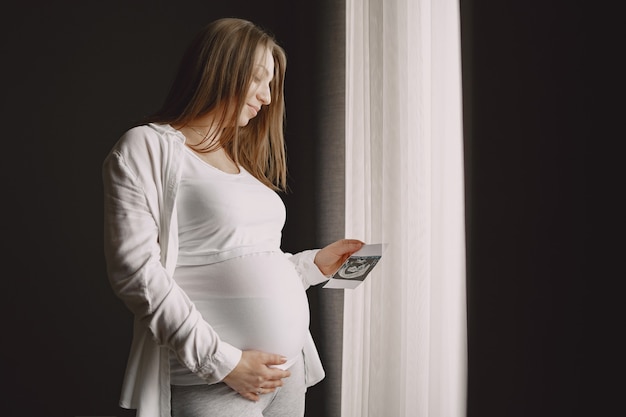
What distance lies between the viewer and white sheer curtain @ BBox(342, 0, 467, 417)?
59.4 inches

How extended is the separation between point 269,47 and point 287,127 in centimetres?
120

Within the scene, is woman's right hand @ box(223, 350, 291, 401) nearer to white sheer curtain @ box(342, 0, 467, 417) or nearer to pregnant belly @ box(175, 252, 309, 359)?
pregnant belly @ box(175, 252, 309, 359)

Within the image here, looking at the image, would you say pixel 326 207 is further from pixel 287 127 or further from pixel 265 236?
pixel 265 236

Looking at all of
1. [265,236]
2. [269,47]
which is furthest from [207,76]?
[265,236]

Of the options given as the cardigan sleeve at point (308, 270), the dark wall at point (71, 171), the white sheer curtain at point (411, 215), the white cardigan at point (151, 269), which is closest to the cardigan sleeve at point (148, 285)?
the white cardigan at point (151, 269)

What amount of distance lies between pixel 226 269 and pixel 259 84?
42 cm

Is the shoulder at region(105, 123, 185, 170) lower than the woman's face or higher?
lower

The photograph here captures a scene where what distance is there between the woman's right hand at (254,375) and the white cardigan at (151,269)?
0.02 metres

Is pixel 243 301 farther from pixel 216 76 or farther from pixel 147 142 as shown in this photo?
pixel 216 76

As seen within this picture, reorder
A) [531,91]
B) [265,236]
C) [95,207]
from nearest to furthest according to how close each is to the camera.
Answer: [531,91], [265,236], [95,207]

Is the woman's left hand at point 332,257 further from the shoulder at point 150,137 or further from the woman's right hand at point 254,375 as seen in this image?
the shoulder at point 150,137

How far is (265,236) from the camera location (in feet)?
4.04

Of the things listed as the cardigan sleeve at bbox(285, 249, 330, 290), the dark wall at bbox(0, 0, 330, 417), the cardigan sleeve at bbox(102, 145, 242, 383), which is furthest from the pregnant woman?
the dark wall at bbox(0, 0, 330, 417)

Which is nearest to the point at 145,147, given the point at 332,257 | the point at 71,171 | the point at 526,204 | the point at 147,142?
the point at 147,142
